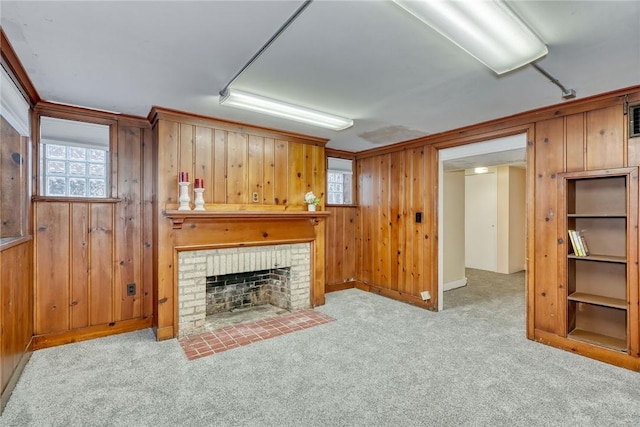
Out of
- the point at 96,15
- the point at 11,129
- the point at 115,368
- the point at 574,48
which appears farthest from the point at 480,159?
the point at 11,129

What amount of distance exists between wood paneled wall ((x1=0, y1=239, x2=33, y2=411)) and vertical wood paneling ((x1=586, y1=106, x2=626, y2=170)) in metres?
4.56

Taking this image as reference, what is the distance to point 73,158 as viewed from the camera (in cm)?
308

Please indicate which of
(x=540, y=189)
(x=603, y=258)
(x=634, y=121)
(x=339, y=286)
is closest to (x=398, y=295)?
(x=339, y=286)

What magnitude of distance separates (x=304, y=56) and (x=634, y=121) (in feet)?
8.90

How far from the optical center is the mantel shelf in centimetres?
301

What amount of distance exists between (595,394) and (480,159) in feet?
8.44

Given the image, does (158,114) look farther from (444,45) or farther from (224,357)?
(444,45)

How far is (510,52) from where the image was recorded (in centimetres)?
177

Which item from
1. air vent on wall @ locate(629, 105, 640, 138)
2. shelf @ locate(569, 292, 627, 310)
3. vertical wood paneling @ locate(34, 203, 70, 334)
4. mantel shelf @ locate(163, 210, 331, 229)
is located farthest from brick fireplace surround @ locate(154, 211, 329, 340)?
air vent on wall @ locate(629, 105, 640, 138)

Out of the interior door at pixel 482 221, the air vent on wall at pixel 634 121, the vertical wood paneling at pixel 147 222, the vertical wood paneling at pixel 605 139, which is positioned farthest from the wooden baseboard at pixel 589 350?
the vertical wood paneling at pixel 147 222

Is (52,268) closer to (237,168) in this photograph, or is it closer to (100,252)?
(100,252)

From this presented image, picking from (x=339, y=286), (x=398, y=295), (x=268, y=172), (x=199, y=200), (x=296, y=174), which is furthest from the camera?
(x=339, y=286)

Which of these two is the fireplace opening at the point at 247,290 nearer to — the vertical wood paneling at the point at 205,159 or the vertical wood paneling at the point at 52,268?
the vertical wood paneling at the point at 205,159

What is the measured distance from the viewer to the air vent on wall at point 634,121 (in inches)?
98.6
